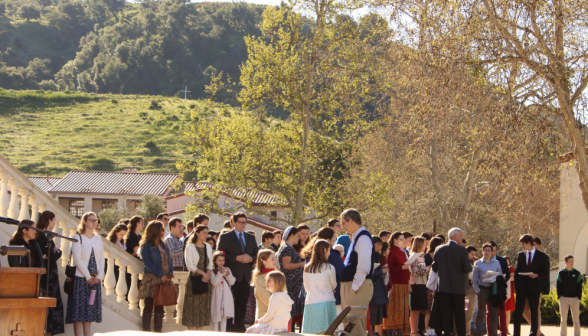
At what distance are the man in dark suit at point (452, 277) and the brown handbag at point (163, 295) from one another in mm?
4308

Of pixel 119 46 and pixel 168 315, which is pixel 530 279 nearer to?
pixel 168 315

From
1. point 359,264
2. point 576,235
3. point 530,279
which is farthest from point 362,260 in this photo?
point 576,235

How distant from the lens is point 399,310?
Result: 10.0m

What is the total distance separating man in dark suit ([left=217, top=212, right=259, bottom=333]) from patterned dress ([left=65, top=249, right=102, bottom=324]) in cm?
231

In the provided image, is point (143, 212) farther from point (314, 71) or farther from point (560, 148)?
point (560, 148)

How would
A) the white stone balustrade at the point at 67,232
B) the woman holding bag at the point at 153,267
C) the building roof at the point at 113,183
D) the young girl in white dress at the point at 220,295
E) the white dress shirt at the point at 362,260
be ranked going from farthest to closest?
the building roof at the point at 113,183, the young girl in white dress at the point at 220,295, the woman holding bag at the point at 153,267, the white stone balustrade at the point at 67,232, the white dress shirt at the point at 362,260

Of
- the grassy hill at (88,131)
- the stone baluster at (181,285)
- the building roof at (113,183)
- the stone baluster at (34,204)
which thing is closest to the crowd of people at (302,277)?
the stone baluster at (181,285)

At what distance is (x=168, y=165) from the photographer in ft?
260

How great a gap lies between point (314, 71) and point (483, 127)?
1382 centimetres

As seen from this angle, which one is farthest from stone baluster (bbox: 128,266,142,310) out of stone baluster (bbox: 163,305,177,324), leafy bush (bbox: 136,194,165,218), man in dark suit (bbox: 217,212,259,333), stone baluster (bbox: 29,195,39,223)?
leafy bush (bbox: 136,194,165,218)

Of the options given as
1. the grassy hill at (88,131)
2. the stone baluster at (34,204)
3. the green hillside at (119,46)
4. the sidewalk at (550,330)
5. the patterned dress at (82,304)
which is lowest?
the sidewalk at (550,330)

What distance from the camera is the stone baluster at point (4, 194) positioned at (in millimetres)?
7902

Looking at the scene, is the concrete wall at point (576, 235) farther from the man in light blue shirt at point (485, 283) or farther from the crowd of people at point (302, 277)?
the man in light blue shirt at point (485, 283)

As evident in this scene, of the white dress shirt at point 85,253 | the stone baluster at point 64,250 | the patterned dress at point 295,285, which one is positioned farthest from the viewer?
the patterned dress at point 295,285
